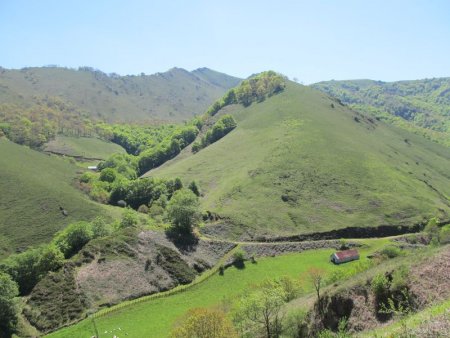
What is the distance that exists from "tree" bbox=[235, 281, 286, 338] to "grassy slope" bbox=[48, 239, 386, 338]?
18.0 m

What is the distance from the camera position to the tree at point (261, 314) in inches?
1732

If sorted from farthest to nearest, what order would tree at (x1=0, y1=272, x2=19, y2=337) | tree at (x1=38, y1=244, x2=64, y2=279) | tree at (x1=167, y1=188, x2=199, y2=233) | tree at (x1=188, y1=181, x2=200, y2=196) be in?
1. tree at (x1=188, y1=181, x2=200, y2=196)
2. tree at (x1=167, y1=188, x2=199, y2=233)
3. tree at (x1=38, y1=244, x2=64, y2=279)
4. tree at (x1=0, y1=272, x2=19, y2=337)

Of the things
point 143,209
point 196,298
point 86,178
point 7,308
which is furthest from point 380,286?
point 86,178

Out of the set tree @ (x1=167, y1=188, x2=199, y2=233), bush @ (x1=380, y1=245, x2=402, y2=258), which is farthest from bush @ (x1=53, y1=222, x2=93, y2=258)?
bush @ (x1=380, y1=245, x2=402, y2=258)

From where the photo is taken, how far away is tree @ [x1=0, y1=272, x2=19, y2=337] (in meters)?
61.4

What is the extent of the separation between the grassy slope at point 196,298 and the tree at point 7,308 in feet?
21.5

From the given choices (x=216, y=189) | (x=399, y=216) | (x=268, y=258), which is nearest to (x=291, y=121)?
(x=216, y=189)

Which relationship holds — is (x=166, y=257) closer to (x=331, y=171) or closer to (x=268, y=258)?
(x=268, y=258)

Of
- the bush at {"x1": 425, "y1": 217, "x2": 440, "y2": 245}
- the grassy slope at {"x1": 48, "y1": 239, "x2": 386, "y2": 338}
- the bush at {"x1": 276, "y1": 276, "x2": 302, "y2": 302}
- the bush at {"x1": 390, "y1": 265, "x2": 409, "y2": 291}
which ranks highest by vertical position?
the bush at {"x1": 390, "y1": 265, "x2": 409, "y2": 291}

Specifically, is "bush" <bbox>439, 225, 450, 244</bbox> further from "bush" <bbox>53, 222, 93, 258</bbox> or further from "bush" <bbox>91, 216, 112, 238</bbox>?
"bush" <bbox>53, 222, 93, 258</bbox>

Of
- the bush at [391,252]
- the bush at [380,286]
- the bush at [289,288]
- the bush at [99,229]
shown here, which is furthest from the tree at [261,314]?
the bush at [99,229]

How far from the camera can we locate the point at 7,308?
62.3m

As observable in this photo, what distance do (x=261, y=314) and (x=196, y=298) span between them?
Answer: 30.1 meters

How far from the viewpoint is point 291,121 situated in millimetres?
184375
